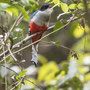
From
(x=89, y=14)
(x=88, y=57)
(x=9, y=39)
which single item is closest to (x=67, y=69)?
(x=88, y=57)

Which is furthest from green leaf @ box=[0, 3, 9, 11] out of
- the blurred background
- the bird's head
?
the bird's head

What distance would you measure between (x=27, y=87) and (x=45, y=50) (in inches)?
157

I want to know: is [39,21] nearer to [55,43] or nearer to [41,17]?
[41,17]

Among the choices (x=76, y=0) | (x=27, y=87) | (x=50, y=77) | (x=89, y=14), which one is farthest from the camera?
(x=50, y=77)

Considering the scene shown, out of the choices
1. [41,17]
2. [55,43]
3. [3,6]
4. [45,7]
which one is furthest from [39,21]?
[3,6]

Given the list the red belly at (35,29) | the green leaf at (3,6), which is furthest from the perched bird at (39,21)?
the green leaf at (3,6)

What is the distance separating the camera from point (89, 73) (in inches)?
115

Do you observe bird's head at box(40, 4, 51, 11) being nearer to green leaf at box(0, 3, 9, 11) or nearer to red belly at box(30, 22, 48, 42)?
red belly at box(30, 22, 48, 42)

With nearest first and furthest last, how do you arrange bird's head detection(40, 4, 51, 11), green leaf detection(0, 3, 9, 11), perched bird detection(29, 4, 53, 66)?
1. green leaf detection(0, 3, 9, 11)
2. bird's head detection(40, 4, 51, 11)
3. perched bird detection(29, 4, 53, 66)

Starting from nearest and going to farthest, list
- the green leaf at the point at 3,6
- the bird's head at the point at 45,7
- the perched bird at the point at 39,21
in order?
the green leaf at the point at 3,6 < the bird's head at the point at 45,7 < the perched bird at the point at 39,21

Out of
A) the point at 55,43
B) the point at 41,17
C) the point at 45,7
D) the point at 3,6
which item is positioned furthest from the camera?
the point at 41,17

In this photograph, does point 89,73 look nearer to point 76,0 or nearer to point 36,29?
point 36,29

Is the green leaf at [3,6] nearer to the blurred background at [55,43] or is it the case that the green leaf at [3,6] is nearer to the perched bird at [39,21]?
the blurred background at [55,43]

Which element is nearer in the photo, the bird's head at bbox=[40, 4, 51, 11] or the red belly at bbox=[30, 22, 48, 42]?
the bird's head at bbox=[40, 4, 51, 11]
